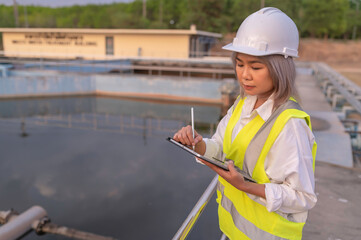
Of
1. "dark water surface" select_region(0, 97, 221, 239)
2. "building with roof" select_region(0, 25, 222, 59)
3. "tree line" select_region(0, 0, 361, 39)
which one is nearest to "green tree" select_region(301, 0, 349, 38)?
"tree line" select_region(0, 0, 361, 39)

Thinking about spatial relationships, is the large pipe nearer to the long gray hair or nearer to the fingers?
the fingers

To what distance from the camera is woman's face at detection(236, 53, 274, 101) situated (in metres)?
1.42

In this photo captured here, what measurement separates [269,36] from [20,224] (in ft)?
21.7

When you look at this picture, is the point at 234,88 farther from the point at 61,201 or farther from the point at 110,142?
the point at 61,201

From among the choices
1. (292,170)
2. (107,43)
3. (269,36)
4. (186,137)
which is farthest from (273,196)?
(107,43)

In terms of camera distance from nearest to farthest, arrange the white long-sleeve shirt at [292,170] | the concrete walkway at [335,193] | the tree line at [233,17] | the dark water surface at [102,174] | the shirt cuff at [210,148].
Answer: the white long-sleeve shirt at [292,170] < the shirt cuff at [210,148] < the concrete walkway at [335,193] < the dark water surface at [102,174] < the tree line at [233,17]

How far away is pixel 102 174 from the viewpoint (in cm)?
963

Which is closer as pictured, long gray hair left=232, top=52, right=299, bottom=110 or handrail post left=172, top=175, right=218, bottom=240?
long gray hair left=232, top=52, right=299, bottom=110

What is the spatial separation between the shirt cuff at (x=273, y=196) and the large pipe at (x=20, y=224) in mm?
6346

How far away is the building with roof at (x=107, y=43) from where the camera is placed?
2739 cm

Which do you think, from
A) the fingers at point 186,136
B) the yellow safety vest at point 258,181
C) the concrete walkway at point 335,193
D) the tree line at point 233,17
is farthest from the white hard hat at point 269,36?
the tree line at point 233,17

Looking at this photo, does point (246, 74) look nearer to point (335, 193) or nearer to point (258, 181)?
point (258, 181)

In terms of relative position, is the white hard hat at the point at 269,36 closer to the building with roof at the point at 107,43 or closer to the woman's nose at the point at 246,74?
the woman's nose at the point at 246,74

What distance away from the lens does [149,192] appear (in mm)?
8703
